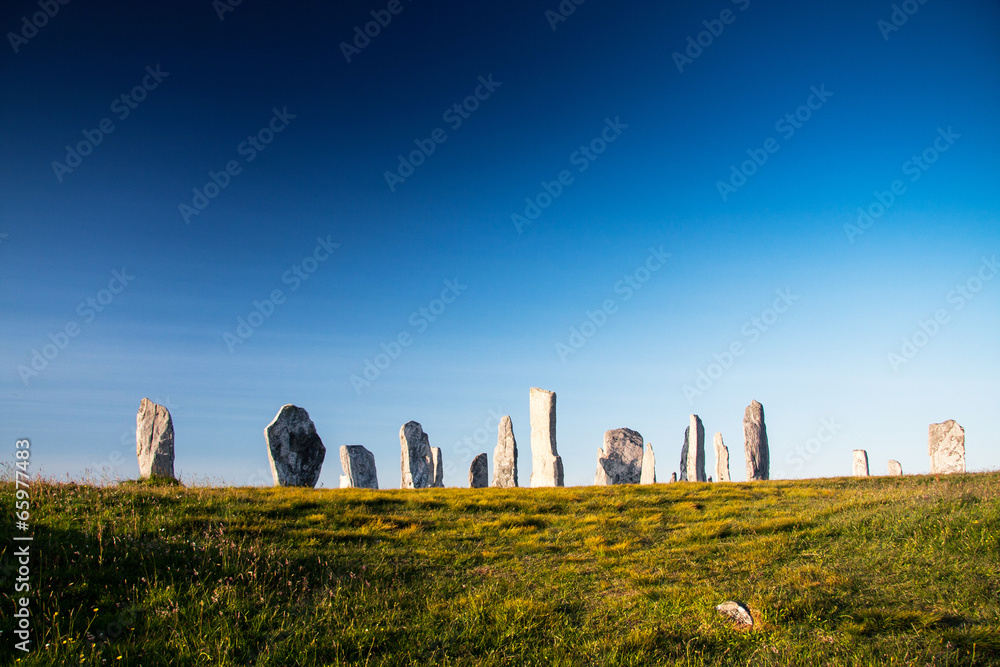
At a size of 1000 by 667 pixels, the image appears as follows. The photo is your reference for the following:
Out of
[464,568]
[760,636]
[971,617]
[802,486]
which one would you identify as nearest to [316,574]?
[464,568]

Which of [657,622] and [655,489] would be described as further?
[655,489]

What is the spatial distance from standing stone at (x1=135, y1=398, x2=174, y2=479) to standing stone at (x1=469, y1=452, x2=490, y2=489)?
45.8ft

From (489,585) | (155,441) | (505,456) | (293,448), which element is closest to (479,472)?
(505,456)

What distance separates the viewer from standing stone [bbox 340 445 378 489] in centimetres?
2736

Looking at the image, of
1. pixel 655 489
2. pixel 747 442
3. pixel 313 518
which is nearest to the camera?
pixel 313 518

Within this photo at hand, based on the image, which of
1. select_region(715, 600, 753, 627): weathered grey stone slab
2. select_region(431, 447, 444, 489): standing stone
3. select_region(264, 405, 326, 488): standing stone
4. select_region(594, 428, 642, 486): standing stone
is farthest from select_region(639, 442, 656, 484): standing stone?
select_region(715, 600, 753, 627): weathered grey stone slab

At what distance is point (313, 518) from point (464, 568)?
14.4ft

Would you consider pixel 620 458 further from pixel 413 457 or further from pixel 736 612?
pixel 736 612

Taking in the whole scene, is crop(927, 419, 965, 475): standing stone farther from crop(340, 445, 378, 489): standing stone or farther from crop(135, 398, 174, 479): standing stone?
crop(135, 398, 174, 479): standing stone

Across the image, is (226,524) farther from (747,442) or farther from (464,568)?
(747,442)

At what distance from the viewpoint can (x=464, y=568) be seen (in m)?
10.7

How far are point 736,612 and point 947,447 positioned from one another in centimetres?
2626

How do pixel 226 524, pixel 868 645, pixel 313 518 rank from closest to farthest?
pixel 868 645 → pixel 226 524 → pixel 313 518

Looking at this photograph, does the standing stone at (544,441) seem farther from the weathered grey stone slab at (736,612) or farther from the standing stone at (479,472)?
the weathered grey stone slab at (736,612)
